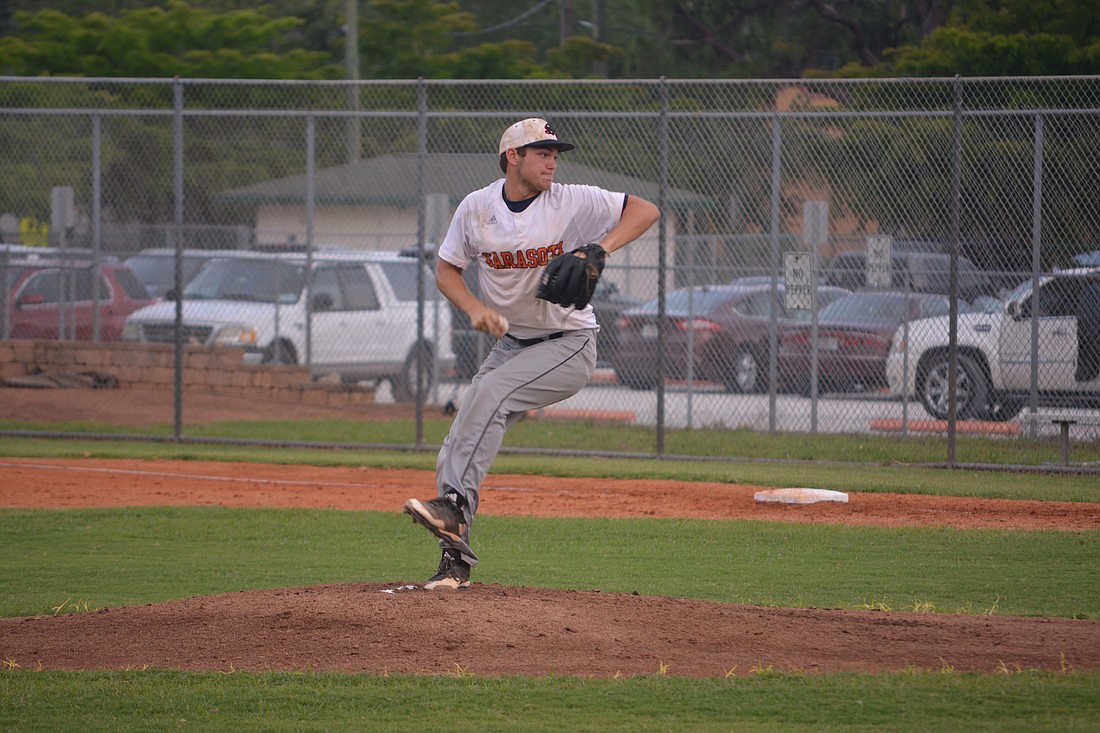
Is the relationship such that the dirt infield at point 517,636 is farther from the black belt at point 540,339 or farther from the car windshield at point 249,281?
the car windshield at point 249,281

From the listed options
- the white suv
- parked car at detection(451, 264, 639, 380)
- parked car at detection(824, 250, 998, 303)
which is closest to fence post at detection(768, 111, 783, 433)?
parked car at detection(824, 250, 998, 303)

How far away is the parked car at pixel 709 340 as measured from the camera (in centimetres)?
1429

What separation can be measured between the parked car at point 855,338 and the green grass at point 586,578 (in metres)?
0.87

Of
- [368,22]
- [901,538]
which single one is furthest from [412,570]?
[368,22]

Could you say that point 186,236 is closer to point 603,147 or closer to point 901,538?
point 603,147

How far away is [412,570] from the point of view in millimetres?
7340

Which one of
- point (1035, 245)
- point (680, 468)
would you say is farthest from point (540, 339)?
point (1035, 245)

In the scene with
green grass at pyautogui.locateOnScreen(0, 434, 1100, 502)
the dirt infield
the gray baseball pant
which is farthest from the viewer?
green grass at pyautogui.locateOnScreen(0, 434, 1100, 502)

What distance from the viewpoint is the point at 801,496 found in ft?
31.7

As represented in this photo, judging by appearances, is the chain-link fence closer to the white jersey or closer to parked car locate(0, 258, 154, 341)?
parked car locate(0, 258, 154, 341)

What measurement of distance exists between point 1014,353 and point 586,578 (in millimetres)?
6449

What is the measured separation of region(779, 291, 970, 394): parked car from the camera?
12.9 meters

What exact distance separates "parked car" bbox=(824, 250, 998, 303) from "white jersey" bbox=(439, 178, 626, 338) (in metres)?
6.98

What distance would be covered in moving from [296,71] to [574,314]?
92.5 feet
